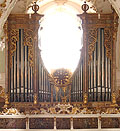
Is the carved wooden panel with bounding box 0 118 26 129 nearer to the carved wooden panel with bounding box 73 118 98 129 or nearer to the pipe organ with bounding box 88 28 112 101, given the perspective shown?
the carved wooden panel with bounding box 73 118 98 129

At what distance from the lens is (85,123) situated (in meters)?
7.59

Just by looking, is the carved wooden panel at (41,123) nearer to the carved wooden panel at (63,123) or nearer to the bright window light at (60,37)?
the carved wooden panel at (63,123)

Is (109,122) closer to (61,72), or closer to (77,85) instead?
(77,85)

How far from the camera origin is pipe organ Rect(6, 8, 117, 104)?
8469mm

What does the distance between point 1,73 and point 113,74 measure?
106 inches

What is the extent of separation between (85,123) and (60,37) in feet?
14.0

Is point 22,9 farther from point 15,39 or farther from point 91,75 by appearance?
point 91,75

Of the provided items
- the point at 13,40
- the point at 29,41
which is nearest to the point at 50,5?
the point at 29,41

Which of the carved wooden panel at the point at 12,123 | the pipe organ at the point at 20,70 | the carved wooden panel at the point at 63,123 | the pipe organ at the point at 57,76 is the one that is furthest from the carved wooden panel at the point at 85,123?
the pipe organ at the point at 20,70

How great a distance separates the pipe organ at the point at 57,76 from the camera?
333 inches

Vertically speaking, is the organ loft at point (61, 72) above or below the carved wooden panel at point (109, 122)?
above

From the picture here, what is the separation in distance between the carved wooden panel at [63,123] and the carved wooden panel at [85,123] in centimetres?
13

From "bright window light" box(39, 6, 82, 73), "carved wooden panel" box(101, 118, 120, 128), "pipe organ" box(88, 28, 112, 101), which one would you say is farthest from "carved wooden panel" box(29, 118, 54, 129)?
"bright window light" box(39, 6, 82, 73)

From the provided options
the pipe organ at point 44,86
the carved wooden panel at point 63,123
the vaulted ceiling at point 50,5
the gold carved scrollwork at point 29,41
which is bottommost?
the carved wooden panel at point 63,123
